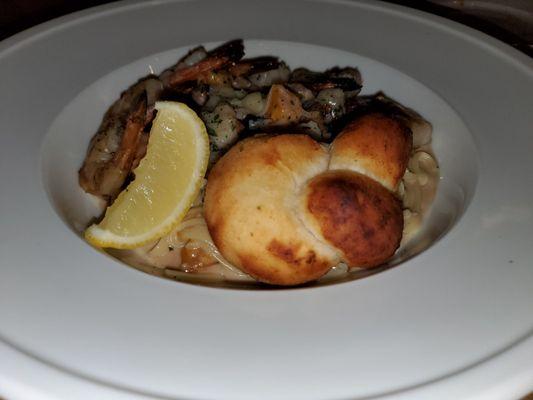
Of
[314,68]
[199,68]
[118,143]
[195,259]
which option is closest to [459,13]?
[314,68]

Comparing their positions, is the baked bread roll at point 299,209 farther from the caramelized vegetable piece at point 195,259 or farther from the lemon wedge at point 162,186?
the caramelized vegetable piece at point 195,259

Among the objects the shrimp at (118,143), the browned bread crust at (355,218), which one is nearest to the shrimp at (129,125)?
the shrimp at (118,143)

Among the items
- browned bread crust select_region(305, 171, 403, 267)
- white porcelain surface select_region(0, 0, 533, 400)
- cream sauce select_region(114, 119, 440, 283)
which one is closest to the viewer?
white porcelain surface select_region(0, 0, 533, 400)

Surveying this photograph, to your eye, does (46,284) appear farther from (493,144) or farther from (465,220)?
(493,144)

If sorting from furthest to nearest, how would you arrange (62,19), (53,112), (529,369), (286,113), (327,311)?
(62,19) → (53,112) → (286,113) → (327,311) → (529,369)

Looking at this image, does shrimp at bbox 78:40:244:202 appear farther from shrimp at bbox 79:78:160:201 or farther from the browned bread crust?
the browned bread crust

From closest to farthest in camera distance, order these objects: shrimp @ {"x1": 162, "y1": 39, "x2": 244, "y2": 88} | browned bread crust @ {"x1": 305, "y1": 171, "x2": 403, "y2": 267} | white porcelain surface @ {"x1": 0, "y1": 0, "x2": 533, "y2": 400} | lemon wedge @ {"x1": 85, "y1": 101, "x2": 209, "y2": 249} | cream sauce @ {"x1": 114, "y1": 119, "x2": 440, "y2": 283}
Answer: white porcelain surface @ {"x1": 0, "y1": 0, "x2": 533, "y2": 400}
browned bread crust @ {"x1": 305, "y1": 171, "x2": 403, "y2": 267}
lemon wedge @ {"x1": 85, "y1": 101, "x2": 209, "y2": 249}
cream sauce @ {"x1": 114, "y1": 119, "x2": 440, "y2": 283}
shrimp @ {"x1": 162, "y1": 39, "x2": 244, "y2": 88}

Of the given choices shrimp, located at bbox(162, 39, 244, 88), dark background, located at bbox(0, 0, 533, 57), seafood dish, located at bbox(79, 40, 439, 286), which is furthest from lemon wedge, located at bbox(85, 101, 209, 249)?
dark background, located at bbox(0, 0, 533, 57)

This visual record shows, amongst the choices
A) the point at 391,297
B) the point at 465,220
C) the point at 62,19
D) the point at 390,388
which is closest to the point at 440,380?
the point at 390,388
